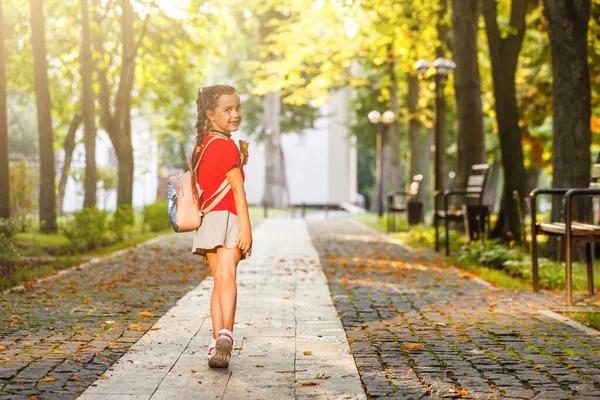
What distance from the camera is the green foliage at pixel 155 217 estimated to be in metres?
24.0

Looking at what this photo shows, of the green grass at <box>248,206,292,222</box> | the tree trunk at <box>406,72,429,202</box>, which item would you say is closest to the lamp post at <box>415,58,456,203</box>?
the tree trunk at <box>406,72,429,202</box>

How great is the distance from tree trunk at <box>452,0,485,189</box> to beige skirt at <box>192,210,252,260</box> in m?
12.5

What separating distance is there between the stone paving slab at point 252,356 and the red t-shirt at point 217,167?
0.95m

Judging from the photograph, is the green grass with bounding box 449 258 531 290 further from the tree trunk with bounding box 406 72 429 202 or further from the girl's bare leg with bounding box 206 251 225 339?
the tree trunk with bounding box 406 72 429 202

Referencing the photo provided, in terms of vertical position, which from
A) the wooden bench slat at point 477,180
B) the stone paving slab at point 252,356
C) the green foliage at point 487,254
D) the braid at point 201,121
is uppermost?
the braid at point 201,121

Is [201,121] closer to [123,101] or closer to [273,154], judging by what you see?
[123,101]

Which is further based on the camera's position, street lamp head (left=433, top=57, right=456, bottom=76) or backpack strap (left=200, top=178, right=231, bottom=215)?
street lamp head (left=433, top=57, right=456, bottom=76)

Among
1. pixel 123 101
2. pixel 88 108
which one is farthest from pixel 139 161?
pixel 88 108

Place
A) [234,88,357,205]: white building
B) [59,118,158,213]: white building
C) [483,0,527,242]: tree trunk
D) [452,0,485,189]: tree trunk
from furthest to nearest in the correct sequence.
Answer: [234,88,357,205]: white building
[59,118,158,213]: white building
[452,0,485,189]: tree trunk
[483,0,527,242]: tree trunk

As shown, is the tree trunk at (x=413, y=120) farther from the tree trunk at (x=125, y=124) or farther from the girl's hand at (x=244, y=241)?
the girl's hand at (x=244, y=241)

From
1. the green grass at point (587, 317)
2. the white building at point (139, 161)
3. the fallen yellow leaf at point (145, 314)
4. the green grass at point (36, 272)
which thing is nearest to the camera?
the green grass at point (587, 317)

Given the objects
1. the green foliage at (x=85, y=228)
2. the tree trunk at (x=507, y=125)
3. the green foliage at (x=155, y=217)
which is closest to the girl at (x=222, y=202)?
the green foliage at (x=85, y=228)

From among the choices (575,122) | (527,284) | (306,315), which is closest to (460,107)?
(575,122)

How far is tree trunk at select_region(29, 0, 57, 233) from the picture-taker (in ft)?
58.2
